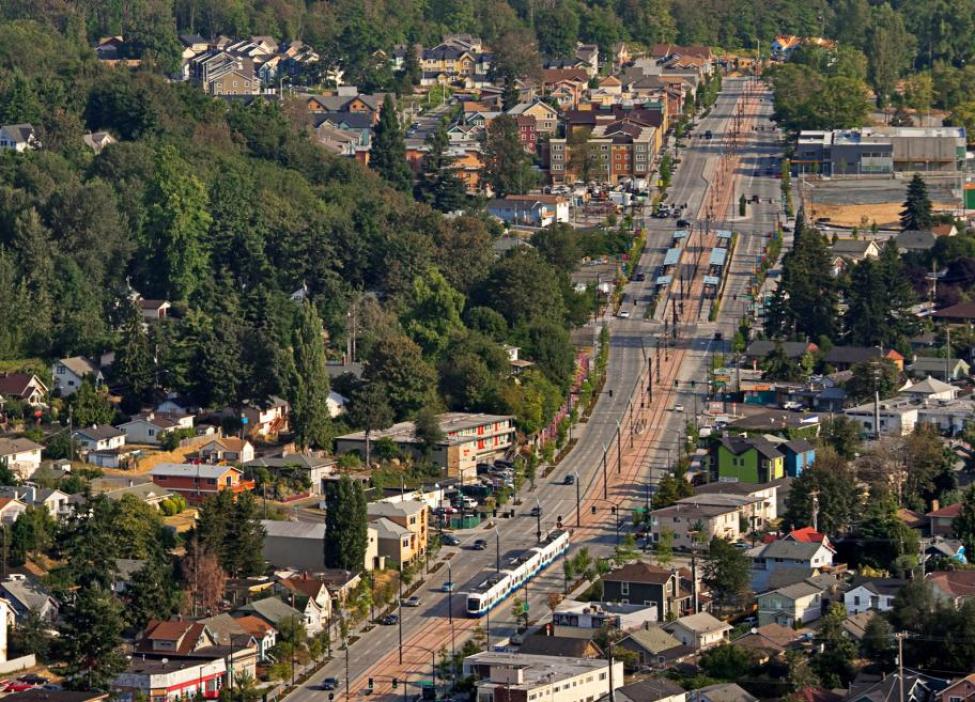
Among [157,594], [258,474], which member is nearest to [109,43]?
[258,474]

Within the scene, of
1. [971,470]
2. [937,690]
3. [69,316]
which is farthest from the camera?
[69,316]

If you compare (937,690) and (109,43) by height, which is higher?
(109,43)

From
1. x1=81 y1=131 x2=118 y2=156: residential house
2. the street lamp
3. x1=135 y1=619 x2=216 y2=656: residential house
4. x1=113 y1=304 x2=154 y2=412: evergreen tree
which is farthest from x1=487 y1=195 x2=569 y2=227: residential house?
x1=135 y1=619 x2=216 y2=656: residential house

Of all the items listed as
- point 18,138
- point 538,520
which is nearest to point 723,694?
point 538,520

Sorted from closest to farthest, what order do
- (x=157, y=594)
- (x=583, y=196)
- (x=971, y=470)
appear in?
1. (x=157, y=594)
2. (x=971, y=470)
3. (x=583, y=196)

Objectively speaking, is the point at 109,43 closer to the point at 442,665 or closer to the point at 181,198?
the point at 181,198

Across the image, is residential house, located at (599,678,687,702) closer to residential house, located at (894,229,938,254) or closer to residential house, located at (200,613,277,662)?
residential house, located at (200,613,277,662)
